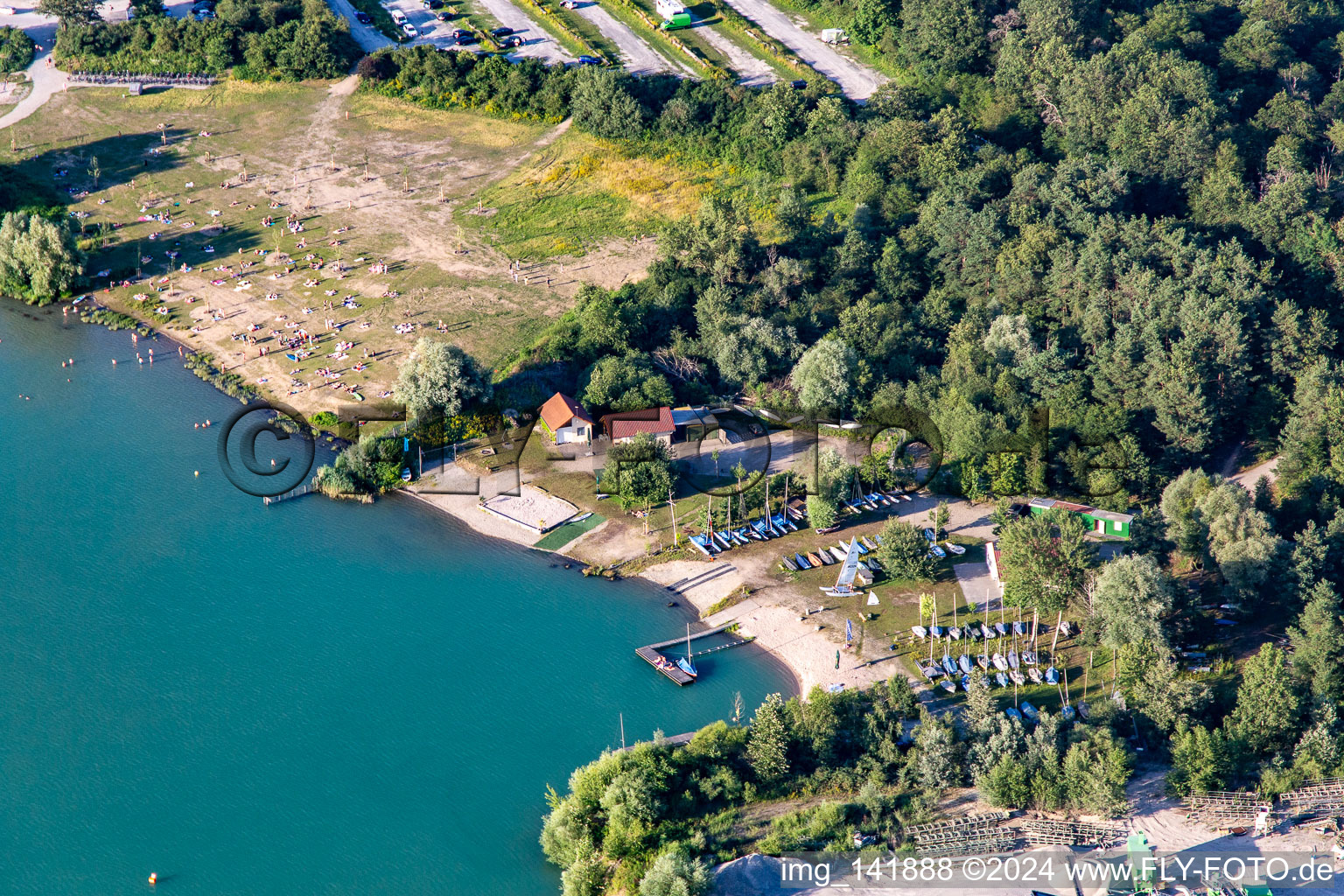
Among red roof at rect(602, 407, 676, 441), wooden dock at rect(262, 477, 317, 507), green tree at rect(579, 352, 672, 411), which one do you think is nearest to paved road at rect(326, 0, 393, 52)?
green tree at rect(579, 352, 672, 411)

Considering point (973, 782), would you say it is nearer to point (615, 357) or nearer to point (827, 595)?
point (827, 595)

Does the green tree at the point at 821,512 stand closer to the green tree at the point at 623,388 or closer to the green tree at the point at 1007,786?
the green tree at the point at 623,388

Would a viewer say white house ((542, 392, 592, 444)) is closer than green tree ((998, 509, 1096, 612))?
No

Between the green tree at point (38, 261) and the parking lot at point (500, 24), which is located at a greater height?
the parking lot at point (500, 24)

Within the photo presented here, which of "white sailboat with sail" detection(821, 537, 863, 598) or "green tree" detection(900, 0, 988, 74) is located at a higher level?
"green tree" detection(900, 0, 988, 74)

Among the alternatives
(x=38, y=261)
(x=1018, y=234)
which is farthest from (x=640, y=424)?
(x=38, y=261)

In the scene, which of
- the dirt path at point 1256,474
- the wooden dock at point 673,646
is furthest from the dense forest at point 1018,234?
the wooden dock at point 673,646

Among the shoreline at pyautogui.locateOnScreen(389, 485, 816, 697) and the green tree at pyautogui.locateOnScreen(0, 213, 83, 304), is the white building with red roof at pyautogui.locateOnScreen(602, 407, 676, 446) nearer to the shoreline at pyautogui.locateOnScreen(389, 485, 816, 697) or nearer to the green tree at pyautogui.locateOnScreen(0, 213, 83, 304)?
the shoreline at pyautogui.locateOnScreen(389, 485, 816, 697)

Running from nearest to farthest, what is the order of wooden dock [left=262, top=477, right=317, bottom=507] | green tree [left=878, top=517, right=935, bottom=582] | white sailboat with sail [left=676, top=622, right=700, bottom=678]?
white sailboat with sail [left=676, top=622, right=700, bottom=678], green tree [left=878, top=517, right=935, bottom=582], wooden dock [left=262, top=477, right=317, bottom=507]
